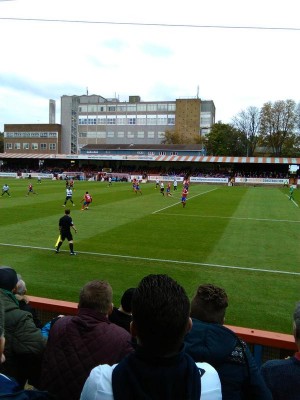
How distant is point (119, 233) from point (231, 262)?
6100 mm

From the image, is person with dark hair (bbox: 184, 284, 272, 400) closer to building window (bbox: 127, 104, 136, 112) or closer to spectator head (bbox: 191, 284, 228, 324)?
spectator head (bbox: 191, 284, 228, 324)

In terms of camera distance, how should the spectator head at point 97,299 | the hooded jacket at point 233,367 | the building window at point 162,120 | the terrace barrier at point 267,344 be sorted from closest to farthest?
the hooded jacket at point 233,367
the spectator head at point 97,299
the terrace barrier at point 267,344
the building window at point 162,120

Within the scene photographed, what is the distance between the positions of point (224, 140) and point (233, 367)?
97.4m

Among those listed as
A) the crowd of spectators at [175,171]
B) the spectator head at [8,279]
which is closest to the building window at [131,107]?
the crowd of spectators at [175,171]

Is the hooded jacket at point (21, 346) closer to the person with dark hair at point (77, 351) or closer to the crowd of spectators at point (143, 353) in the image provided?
the crowd of spectators at point (143, 353)

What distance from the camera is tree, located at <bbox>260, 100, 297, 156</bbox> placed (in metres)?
91.7

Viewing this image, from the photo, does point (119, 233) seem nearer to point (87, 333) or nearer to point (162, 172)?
point (87, 333)

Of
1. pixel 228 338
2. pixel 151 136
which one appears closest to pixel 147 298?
pixel 228 338

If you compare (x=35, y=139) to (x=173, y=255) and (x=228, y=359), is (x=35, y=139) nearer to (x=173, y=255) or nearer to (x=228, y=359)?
Answer: (x=173, y=255)

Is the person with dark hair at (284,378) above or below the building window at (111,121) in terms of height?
below

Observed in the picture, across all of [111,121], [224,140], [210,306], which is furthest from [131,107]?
[210,306]

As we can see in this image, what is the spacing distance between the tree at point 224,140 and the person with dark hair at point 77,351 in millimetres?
96508

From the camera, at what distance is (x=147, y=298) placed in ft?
6.79

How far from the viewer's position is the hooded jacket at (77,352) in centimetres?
273
